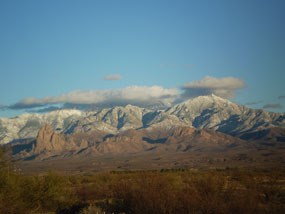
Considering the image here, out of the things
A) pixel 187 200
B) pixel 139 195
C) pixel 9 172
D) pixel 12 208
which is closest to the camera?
pixel 187 200

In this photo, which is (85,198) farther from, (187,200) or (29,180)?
(187,200)

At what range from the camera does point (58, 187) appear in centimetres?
3216

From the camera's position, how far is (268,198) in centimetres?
2658

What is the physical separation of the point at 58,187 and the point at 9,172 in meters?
4.87

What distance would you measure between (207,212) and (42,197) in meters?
15.0

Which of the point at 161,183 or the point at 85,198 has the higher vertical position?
the point at 161,183

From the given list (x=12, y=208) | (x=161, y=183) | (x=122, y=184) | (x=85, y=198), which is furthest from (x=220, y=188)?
(x=85, y=198)

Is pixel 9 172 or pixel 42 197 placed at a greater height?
pixel 9 172

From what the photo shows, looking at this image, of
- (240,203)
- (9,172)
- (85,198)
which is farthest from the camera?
(85,198)

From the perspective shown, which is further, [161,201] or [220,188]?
[220,188]

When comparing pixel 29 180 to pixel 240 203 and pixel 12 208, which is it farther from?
pixel 240 203

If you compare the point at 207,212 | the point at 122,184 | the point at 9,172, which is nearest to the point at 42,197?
the point at 9,172

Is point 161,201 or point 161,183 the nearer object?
point 161,201

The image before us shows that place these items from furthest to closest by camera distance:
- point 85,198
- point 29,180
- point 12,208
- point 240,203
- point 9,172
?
point 85,198 < point 29,180 < point 9,172 < point 12,208 < point 240,203
